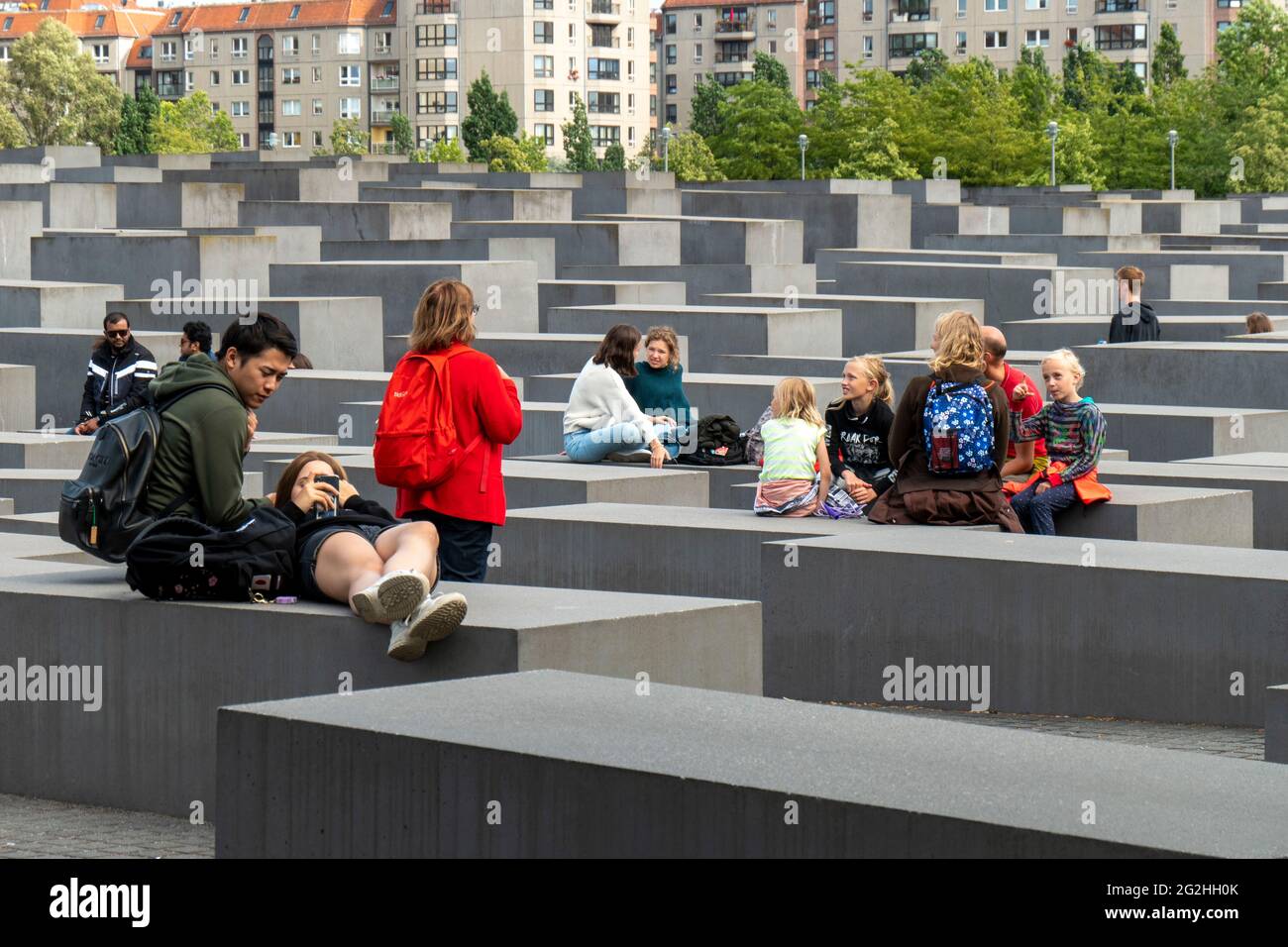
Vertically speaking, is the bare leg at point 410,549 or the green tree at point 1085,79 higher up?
the green tree at point 1085,79

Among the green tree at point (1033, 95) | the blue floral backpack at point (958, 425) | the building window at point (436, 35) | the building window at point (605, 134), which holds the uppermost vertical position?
the building window at point (436, 35)

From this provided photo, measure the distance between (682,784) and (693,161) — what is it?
75803mm

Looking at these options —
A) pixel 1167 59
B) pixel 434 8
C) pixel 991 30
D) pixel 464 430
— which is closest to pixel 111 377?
pixel 464 430

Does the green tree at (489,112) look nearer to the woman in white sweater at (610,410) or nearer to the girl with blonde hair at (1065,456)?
the woman in white sweater at (610,410)

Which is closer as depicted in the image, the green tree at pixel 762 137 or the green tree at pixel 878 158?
the green tree at pixel 878 158

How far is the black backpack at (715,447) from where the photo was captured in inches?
586

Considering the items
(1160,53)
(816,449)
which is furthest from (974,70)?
(816,449)

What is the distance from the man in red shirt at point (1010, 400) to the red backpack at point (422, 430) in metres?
3.94

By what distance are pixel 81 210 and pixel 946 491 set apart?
2923 cm

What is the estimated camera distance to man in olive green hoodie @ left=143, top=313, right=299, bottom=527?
7.51 m

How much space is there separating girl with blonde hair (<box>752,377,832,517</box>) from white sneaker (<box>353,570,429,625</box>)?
15.5ft

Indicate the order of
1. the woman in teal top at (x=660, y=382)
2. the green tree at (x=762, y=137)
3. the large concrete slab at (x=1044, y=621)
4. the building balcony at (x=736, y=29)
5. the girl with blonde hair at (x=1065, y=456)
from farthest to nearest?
the building balcony at (x=736, y=29), the green tree at (x=762, y=137), the woman in teal top at (x=660, y=382), the girl with blonde hair at (x=1065, y=456), the large concrete slab at (x=1044, y=621)

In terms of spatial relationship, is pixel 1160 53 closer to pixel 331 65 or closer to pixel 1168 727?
pixel 331 65

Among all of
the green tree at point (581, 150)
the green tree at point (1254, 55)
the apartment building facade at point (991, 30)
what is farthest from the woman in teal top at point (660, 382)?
the apartment building facade at point (991, 30)
